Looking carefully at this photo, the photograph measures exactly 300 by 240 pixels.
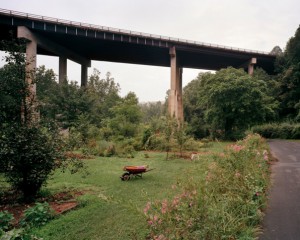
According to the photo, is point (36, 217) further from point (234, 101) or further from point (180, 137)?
point (234, 101)

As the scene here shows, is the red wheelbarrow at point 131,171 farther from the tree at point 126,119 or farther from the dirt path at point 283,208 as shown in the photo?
the tree at point 126,119

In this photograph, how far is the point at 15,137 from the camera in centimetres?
772

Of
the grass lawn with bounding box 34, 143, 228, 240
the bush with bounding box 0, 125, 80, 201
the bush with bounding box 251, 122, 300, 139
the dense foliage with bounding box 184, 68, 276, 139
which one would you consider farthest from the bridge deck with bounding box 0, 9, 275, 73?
the bush with bounding box 0, 125, 80, 201

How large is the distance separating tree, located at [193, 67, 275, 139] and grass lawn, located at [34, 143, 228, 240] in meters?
17.9

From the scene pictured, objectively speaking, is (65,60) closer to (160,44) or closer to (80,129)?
(160,44)

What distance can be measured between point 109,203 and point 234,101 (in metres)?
24.1

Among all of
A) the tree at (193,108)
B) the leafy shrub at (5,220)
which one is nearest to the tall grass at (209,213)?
the leafy shrub at (5,220)

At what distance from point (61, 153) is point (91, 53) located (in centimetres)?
3662

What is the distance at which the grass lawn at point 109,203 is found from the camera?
5.75 meters

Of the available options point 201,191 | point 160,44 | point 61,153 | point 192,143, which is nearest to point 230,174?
point 201,191

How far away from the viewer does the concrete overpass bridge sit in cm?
2961

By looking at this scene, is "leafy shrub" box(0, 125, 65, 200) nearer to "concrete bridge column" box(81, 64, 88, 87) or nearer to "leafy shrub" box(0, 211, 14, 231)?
"leafy shrub" box(0, 211, 14, 231)

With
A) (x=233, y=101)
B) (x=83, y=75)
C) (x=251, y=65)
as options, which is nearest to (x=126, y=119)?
(x=233, y=101)

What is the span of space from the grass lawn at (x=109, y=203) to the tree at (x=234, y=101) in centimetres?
1790
